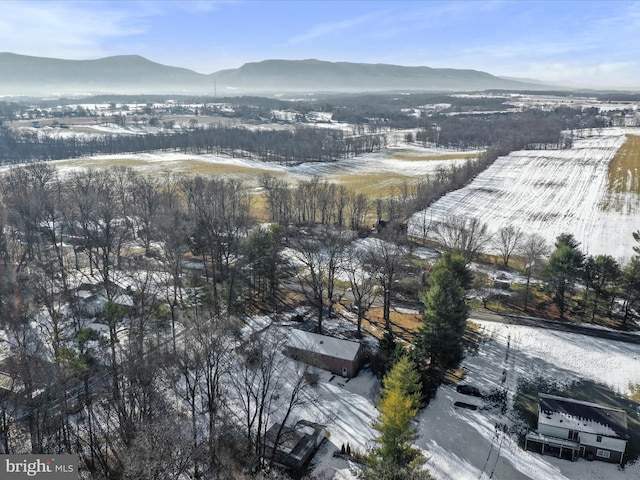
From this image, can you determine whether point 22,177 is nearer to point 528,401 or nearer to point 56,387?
point 56,387

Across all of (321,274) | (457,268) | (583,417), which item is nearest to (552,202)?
(457,268)

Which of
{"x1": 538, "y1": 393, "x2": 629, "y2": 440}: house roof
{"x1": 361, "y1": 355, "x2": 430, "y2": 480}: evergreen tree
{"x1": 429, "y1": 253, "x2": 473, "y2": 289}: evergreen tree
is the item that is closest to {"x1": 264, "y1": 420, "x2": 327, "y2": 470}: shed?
{"x1": 361, "y1": 355, "x2": 430, "y2": 480}: evergreen tree

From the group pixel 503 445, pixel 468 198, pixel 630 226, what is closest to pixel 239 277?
pixel 503 445

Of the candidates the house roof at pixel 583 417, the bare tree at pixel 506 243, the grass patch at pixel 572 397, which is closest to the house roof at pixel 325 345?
the grass patch at pixel 572 397

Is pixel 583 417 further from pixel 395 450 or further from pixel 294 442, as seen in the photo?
pixel 294 442

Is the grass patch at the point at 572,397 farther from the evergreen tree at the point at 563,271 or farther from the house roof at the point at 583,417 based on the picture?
the evergreen tree at the point at 563,271
